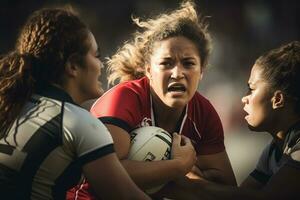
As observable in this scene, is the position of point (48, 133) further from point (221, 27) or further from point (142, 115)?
point (221, 27)

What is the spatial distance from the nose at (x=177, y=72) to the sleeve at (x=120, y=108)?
0.94 ft

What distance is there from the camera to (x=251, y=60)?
8.98 metres

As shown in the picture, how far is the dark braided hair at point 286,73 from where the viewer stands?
3.99 metres

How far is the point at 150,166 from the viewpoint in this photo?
3.51m

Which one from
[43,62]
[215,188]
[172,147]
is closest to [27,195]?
[43,62]

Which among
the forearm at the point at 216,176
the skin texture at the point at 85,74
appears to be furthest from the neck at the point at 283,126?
the skin texture at the point at 85,74

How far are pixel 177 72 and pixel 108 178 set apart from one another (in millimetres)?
1353

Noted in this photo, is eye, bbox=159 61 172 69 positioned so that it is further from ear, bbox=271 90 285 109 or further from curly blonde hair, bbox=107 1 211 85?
ear, bbox=271 90 285 109

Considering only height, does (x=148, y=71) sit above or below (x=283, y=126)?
above

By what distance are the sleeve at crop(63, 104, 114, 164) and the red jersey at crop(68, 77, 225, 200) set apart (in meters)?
0.94

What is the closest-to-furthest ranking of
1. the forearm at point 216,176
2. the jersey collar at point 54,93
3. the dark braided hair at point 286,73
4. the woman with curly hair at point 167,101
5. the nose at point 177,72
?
the jersey collar at point 54,93 < the woman with curly hair at point 167,101 < the nose at point 177,72 < the dark braided hair at point 286,73 < the forearm at point 216,176

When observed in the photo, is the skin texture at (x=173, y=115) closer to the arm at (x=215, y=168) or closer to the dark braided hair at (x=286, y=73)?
the arm at (x=215, y=168)

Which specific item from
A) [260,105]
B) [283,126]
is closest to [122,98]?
[260,105]

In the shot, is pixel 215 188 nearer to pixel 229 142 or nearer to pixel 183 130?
pixel 183 130
